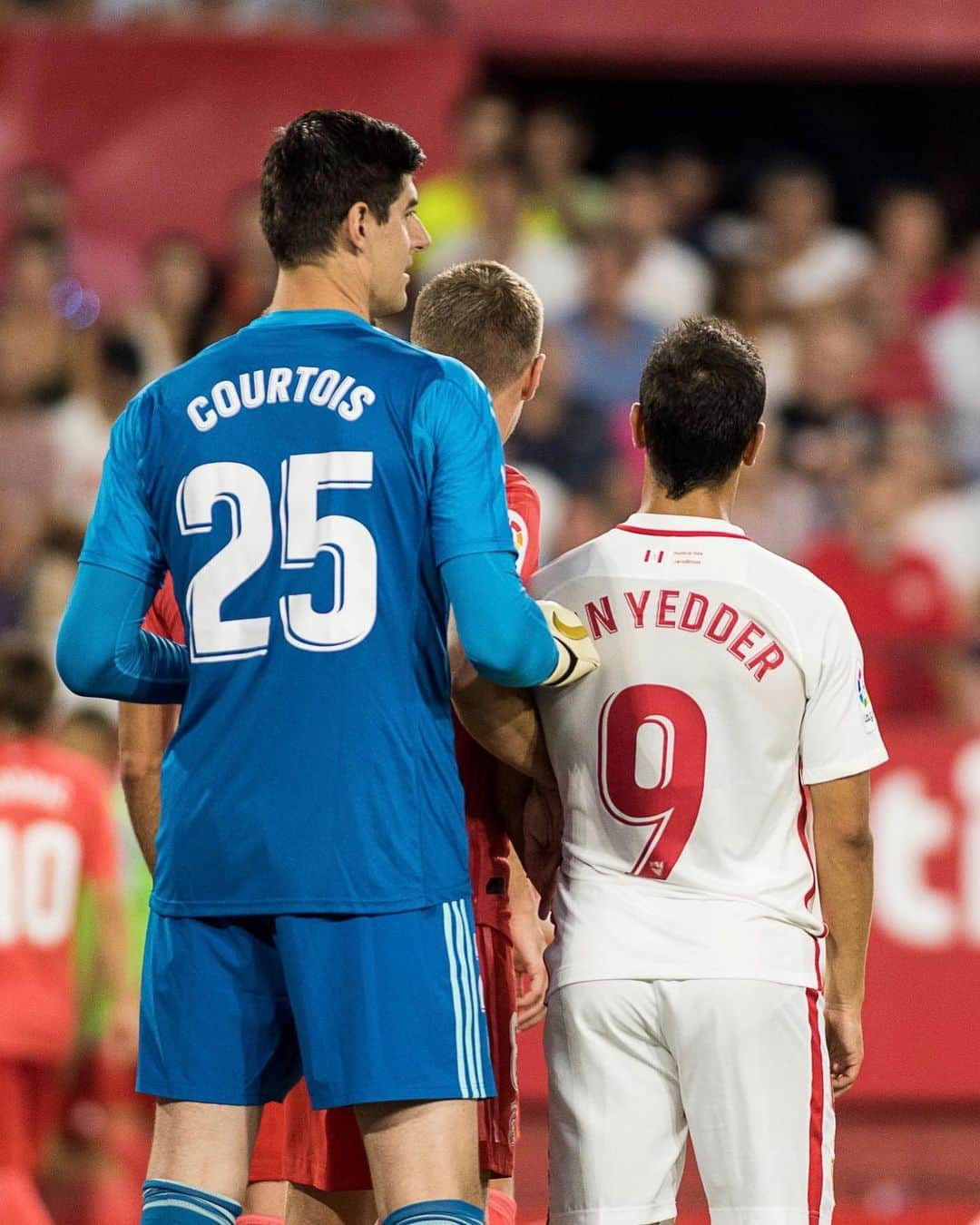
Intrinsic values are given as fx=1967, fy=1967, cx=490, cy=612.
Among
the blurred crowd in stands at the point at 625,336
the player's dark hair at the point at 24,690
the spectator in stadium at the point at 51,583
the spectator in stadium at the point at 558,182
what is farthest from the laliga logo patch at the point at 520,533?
the spectator in stadium at the point at 558,182

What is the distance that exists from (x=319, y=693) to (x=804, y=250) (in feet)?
26.8

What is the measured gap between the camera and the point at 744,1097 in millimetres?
3027

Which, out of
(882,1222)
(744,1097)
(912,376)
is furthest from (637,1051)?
(912,376)

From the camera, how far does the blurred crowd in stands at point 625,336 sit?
8828 millimetres

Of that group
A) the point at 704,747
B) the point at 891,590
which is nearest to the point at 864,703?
the point at 704,747

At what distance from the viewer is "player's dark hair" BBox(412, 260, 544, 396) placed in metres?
3.40

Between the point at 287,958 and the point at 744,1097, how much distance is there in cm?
77

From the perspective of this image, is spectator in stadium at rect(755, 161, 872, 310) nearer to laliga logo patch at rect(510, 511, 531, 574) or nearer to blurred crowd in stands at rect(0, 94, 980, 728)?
blurred crowd in stands at rect(0, 94, 980, 728)

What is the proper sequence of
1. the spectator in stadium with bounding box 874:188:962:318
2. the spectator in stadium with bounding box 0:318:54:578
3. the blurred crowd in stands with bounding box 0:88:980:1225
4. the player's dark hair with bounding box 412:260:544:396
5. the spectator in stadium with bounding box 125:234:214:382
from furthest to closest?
1. the spectator in stadium with bounding box 874:188:962:318
2. the spectator in stadium with bounding box 125:234:214:382
3. the blurred crowd in stands with bounding box 0:88:980:1225
4. the spectator in stadium with bounding box 0:318:54:578
5. the player's dark hair with bounding box 412:260:544:396

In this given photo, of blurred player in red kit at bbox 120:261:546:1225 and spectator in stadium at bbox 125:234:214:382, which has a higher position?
spectator in stadium at bbox 125:234:214:382

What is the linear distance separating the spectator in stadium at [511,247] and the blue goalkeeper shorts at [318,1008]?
7018 mm

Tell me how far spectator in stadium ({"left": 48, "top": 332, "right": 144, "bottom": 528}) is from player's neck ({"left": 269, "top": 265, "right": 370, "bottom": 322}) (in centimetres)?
640

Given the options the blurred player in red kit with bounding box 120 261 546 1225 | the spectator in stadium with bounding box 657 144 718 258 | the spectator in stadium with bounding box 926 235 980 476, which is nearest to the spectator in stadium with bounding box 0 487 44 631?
the spectator in stadium with bounding box 657 144 718 258

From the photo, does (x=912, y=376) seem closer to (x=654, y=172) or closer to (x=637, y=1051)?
(x=654, y=172)
